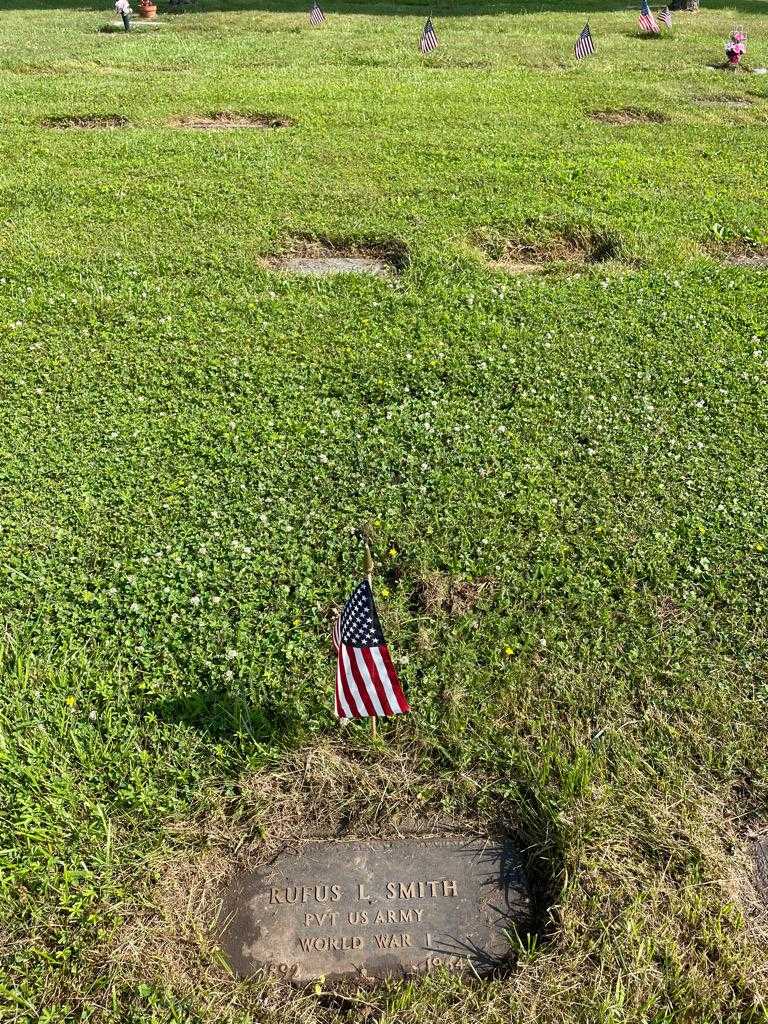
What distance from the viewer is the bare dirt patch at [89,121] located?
34.4ft

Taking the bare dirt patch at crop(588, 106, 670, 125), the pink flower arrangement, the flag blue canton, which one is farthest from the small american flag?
the pink flower arrangement

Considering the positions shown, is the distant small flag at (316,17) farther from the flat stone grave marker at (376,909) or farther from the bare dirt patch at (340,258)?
the flat stone grave marker at (376,909)

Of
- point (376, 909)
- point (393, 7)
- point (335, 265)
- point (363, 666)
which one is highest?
point (393, 7)

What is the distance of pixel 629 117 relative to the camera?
444 inches

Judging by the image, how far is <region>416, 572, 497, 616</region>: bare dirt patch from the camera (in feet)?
12.9

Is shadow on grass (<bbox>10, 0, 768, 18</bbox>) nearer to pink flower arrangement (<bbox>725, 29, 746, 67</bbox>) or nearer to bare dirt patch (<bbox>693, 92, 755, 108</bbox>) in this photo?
pink flower arrangement (<bbox>725, 29, 746, 67</bbox>)

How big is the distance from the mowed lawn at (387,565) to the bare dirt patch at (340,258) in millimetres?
171

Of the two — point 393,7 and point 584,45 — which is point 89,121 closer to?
point 584,45

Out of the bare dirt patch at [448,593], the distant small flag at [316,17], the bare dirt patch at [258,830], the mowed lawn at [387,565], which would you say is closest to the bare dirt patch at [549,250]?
the mowed lawn at [387,565]

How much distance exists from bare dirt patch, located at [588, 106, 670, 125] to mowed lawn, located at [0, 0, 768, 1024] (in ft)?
9.62

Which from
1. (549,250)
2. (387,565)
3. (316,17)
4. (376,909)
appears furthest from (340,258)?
(316,17)

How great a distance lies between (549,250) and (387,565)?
464cm

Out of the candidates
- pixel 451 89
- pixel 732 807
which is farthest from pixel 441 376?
pixel 451 89

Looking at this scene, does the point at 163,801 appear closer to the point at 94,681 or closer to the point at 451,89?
the point at 94,681
